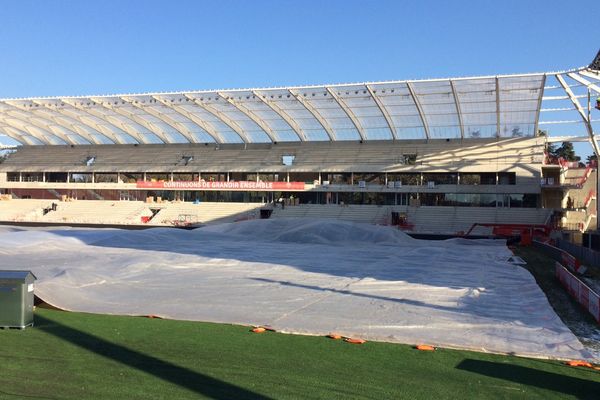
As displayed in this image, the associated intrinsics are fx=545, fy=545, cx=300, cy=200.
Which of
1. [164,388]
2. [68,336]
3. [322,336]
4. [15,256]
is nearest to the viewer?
[164,388]

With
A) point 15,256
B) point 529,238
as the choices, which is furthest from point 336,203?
point 15,256

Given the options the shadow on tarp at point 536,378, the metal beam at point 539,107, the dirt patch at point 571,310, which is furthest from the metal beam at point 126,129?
the shadow on tarp at point 536,378

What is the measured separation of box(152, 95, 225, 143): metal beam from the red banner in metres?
5.51

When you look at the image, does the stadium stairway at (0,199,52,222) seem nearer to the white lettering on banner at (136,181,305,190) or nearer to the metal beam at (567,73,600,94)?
the white lettering on banner at (136,181,305,190)

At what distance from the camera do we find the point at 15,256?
16984 millimetres

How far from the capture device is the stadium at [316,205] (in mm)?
10969

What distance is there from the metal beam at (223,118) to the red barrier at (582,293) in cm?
3690

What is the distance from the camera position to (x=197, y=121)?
55875 millimetres

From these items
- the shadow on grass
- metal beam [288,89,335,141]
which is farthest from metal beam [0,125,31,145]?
the shadow on grass

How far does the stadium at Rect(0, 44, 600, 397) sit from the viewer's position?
1097 cm

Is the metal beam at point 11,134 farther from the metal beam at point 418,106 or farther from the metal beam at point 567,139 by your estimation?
the metal beam at point 567,139

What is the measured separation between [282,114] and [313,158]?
8403mm

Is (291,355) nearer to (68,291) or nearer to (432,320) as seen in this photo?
(432,320)

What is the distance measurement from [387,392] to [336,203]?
2000 inches
